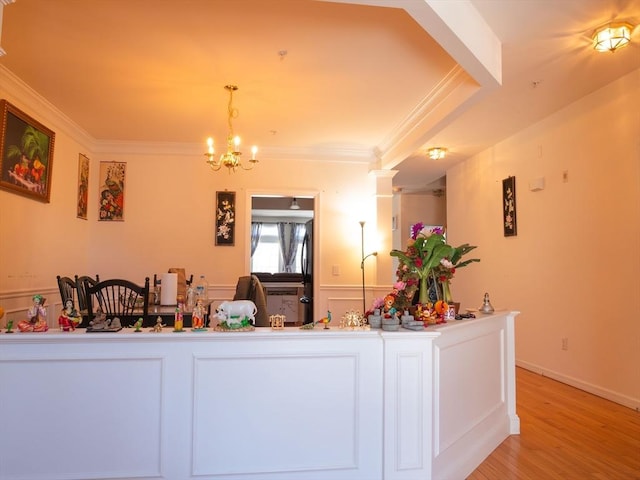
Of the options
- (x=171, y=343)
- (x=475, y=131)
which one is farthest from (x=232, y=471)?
(x=475, y=131)

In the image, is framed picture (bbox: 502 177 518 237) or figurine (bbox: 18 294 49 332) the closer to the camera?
figurine (bbox: 18 294 49 332)

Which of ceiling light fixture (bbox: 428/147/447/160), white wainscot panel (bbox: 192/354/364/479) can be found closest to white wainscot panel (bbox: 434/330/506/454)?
white wainscot panel (bbox: 192/354/364/479)

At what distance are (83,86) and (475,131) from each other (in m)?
4.11

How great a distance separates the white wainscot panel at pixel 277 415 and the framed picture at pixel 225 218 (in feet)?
12.6

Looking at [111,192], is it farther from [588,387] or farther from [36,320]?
[588,387]

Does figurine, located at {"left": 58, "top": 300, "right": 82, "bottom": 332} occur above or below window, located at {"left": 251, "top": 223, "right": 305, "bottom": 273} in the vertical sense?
below

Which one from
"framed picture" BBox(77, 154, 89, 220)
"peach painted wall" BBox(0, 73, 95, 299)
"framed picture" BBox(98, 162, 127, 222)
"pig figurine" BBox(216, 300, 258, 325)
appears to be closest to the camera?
"pig figurine" BBox(216, 300, 258, 325)

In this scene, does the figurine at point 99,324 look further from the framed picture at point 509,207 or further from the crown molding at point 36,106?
the framed picture at point 509,207

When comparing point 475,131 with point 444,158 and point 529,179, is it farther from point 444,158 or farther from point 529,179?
point 444,158

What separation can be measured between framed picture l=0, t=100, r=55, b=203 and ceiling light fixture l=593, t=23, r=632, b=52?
4558 millimetres

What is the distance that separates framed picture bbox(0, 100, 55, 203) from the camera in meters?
3.61

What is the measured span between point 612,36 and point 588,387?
302 cm

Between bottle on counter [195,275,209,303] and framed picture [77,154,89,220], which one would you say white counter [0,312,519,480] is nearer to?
bottle on counter [195,275,209,303]

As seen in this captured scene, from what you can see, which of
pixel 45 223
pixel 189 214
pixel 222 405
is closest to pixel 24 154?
pixel 45 223
